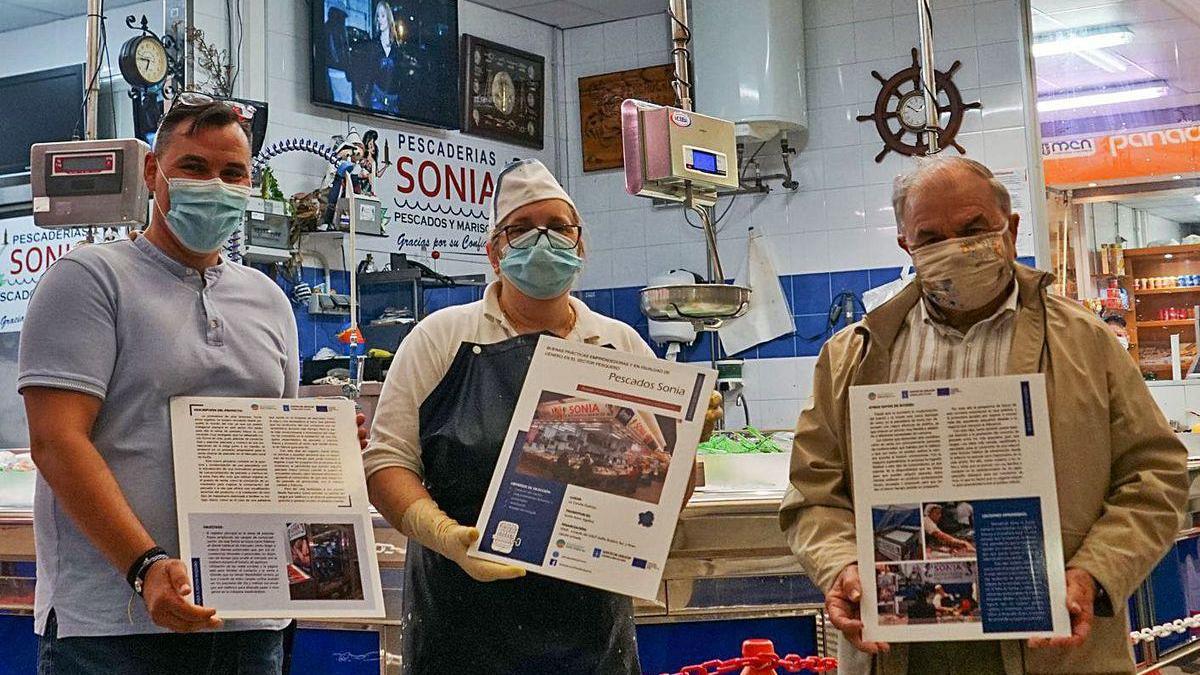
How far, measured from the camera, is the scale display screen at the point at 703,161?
367cm

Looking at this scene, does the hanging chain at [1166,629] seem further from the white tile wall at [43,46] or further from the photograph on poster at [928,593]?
the white tile wall at [43,46]

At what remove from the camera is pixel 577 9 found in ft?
28.1

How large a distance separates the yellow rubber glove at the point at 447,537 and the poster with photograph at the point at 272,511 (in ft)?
0.27

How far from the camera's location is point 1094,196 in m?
8.45

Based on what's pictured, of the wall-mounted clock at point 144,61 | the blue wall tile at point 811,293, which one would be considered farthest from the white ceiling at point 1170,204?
the wall-mounted clock at point 144,61

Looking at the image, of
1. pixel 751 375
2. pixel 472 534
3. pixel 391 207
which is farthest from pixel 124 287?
pixel 751 375

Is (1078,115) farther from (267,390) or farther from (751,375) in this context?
(267,390)

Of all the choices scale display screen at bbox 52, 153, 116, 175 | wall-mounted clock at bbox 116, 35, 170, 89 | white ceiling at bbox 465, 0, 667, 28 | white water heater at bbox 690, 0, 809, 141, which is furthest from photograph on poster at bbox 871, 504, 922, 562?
white ceiling at bbox 465, 0, 667, 28

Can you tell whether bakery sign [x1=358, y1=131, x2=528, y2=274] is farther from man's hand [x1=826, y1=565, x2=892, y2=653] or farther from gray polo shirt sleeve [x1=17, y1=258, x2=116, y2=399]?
man's hand [x1=826, y1=565, x2=892, y2=653]

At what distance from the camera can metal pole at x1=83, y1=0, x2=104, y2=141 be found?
3377 millimetres

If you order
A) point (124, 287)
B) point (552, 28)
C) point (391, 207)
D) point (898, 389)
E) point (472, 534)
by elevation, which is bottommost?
point (472, 534)

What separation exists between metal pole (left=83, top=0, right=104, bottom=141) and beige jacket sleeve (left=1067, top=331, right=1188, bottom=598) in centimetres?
259

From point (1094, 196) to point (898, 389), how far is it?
7.17 meters

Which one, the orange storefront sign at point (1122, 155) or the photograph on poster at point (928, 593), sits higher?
the orange storefront sign at point (1122, 155)
